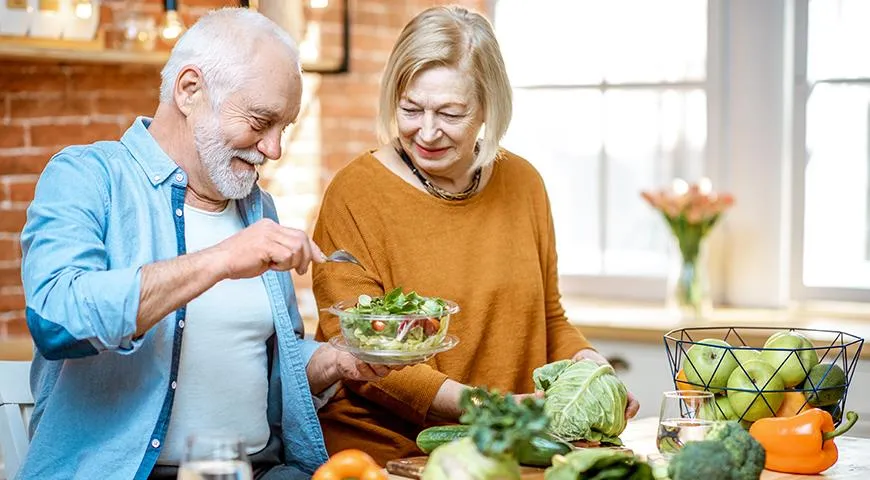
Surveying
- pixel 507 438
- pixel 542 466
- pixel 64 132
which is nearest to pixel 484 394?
pixel 507 438

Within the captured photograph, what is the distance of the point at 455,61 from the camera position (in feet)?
8.39

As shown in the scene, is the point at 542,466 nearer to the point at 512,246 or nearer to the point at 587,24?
the point at 512,246

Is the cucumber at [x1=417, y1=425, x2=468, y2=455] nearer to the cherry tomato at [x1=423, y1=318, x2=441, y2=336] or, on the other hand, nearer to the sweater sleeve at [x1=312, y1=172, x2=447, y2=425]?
the cherry tomato at [x1=423, y1=318, x2=441, y2=336]

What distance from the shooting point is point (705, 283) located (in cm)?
418

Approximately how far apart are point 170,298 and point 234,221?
45 cm

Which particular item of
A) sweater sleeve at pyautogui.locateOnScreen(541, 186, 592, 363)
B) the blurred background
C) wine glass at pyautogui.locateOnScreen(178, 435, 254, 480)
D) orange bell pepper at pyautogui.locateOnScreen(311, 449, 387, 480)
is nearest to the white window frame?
the blurred background

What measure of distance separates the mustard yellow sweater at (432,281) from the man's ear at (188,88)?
492mm

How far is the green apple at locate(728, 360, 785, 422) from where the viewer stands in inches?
82.7

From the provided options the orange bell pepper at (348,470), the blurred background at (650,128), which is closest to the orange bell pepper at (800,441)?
the orange bell pepper at (348,470)

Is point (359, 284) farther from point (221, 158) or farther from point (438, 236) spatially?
point (221, 158)

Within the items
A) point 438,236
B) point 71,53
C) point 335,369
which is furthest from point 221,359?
point 71,53

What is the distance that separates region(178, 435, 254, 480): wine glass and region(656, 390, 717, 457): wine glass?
2.69 feet

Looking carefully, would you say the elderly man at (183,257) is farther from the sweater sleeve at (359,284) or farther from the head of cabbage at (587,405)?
the head of cabbage at (587,405)

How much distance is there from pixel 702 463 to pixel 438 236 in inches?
41.8
